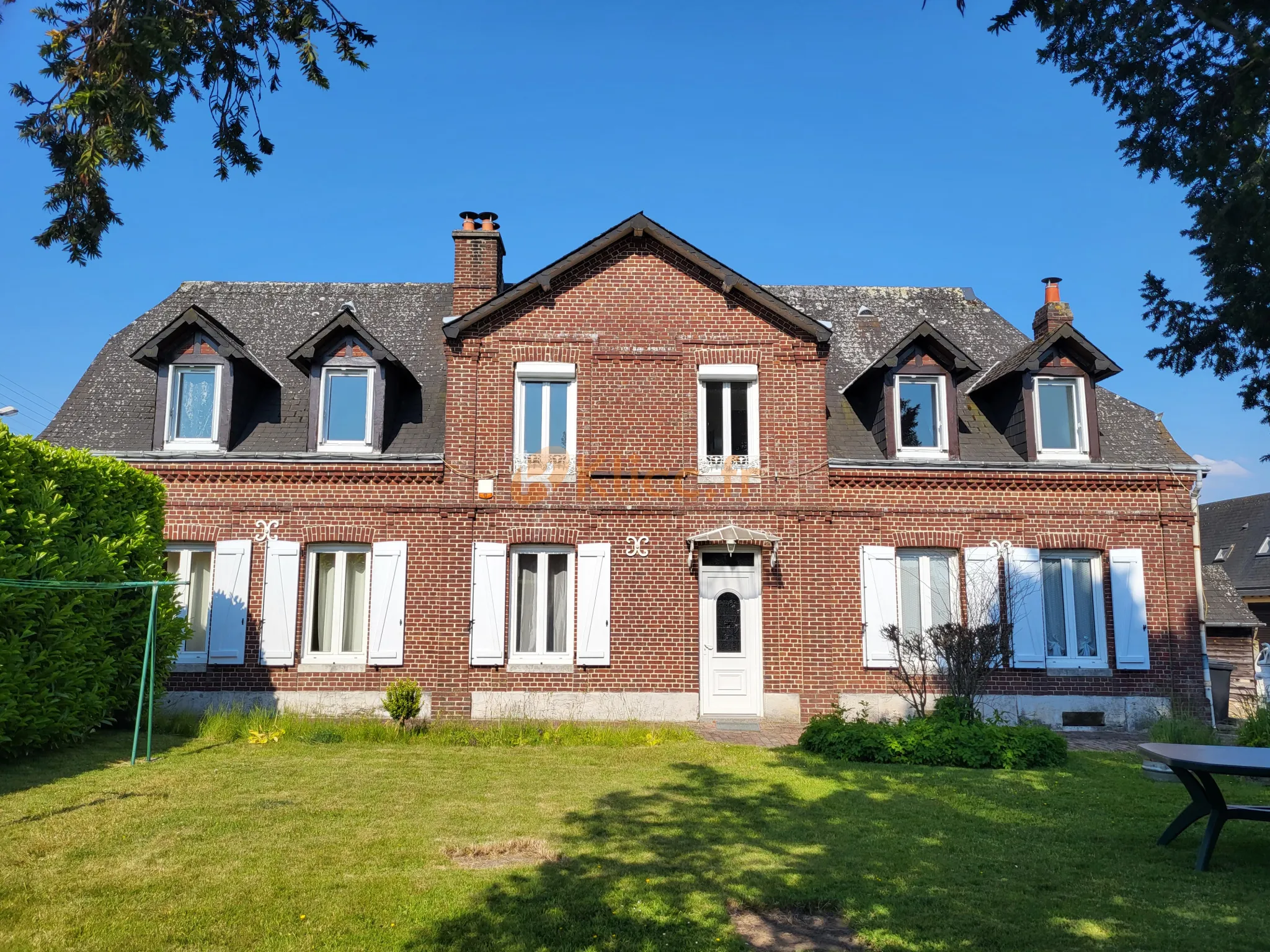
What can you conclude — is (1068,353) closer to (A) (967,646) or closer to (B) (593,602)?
(A) (967,646)

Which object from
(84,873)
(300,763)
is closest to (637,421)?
(300,763)

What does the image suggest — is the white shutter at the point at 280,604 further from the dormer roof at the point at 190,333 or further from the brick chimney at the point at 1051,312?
the brick chimney at the point at 1051,312

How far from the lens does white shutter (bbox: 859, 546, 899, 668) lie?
13133mm

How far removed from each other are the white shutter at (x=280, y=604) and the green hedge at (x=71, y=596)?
1.74 meters

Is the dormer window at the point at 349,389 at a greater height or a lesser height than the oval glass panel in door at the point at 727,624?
greater

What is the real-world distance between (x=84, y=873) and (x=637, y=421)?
9.27 meters

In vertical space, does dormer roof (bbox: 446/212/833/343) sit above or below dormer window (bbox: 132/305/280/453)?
above

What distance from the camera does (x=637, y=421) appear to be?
44.1 ft

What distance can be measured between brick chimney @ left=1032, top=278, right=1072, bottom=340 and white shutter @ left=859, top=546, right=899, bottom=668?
5.35 meters

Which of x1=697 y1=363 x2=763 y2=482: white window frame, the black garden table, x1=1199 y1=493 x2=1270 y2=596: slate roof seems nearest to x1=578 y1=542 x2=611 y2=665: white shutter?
x1=697 y1=363 x2=763 y2=482: white window frame

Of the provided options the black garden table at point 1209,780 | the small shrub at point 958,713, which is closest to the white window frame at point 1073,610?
the small shrub at point 958,713

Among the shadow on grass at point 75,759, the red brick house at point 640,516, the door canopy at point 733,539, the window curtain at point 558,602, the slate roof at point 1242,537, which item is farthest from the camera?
the slate roof at point 1242,537

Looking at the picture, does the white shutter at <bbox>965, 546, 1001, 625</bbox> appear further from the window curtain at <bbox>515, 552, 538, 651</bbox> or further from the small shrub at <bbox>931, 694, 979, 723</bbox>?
the window curtain at <bbox>515, 552, 538, 651</bbox>

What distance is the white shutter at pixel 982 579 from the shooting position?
13.3m
